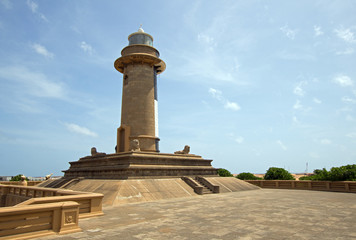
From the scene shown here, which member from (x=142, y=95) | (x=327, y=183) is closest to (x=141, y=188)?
(x=142, y=95)

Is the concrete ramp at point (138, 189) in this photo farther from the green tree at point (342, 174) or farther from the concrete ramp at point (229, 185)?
the green tree at point (342, 174)

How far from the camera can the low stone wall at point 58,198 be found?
998 centimetres

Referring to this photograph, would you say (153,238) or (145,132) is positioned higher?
(145,132)

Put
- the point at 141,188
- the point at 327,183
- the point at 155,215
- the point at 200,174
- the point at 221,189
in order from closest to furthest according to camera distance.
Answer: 1. the point at 155,215
2. the point at 141,188
3. the point at 221,189
4. the point at 327,183
5. the point at 200,174

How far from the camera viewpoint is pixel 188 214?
1134 cm

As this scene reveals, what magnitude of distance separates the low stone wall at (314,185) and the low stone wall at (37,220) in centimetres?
2464

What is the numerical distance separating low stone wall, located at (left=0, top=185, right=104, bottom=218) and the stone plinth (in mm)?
6458

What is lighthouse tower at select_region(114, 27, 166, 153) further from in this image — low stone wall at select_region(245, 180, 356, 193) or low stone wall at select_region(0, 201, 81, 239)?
low stone wall at select_region(0, 201, 81, 239)

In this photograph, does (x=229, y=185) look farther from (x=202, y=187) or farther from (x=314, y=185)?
(x=314, y=185)

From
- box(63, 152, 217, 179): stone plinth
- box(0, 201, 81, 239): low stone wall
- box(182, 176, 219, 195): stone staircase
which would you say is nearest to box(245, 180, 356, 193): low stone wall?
box(63, 152, 217, 179): stone plinth

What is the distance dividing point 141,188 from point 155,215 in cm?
675

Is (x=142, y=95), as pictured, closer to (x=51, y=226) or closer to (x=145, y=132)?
(x=145, y=132)

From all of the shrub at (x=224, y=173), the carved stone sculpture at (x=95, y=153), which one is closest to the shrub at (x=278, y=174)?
the shrub at (x=224, y=173)

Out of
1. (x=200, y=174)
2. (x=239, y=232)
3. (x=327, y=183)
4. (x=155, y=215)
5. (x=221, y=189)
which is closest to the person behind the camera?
(x=239, y=232)
